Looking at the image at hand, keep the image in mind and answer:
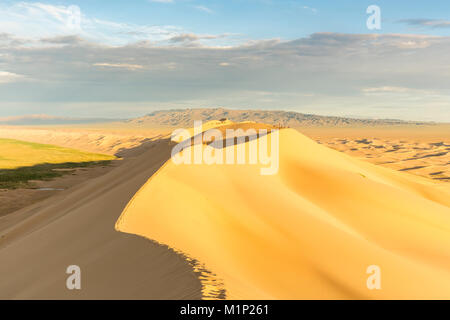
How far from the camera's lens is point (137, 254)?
6.90 metres

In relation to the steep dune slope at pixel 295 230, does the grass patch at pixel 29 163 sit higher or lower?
lower

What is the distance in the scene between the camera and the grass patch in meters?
34.5

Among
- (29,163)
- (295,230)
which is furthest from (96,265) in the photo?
(29,163)

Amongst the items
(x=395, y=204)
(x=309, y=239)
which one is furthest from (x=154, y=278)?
(x=395, y=204)

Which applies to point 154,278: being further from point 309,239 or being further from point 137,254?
point 309,239

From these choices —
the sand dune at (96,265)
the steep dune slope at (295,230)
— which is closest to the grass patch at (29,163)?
the sand dune at (96,265)

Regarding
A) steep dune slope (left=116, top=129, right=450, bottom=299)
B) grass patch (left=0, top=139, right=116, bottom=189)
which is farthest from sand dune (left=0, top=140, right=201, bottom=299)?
grass patch (left=0, top=139, right=116, bottom=189)

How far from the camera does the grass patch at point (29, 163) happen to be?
34.5 m

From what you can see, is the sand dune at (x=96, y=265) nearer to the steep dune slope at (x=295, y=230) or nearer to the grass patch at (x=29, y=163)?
the steep dune slope at (x=295, y=230)

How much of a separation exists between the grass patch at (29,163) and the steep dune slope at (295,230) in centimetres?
2397

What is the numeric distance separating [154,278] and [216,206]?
15.7ft

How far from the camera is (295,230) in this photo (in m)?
9.44

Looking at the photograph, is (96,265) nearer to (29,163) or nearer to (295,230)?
(295,230)

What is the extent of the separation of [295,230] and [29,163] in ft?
158
